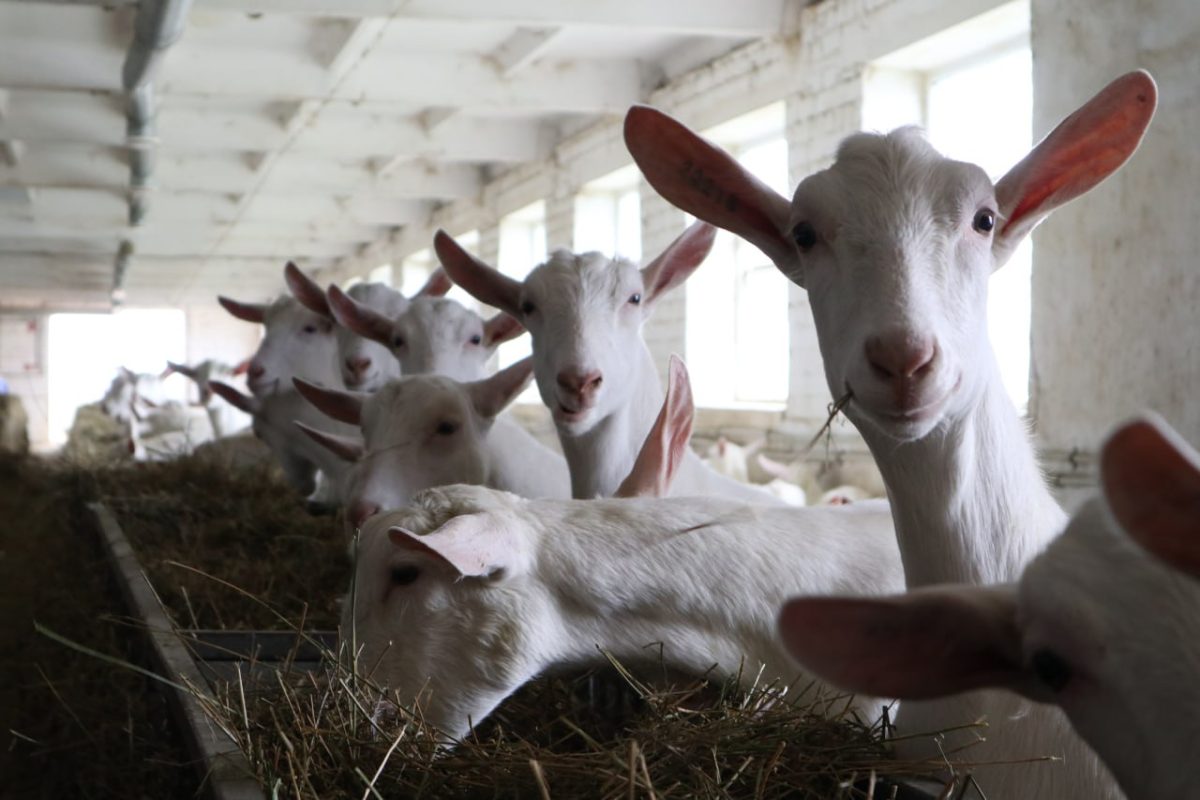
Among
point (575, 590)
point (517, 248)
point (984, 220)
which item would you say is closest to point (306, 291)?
point (575, 590)

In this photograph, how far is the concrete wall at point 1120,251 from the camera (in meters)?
4.78

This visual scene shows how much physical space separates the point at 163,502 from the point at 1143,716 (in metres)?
5.70

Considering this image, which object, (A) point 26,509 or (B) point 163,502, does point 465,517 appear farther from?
(A) point 26,509

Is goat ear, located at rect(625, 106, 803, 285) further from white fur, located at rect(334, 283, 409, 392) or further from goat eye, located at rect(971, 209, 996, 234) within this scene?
white fur, located at rect(334, 283, 409, 392)

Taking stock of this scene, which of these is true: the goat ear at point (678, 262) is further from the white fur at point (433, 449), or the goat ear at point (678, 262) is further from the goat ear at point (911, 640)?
the goat ear at point (911, 640)

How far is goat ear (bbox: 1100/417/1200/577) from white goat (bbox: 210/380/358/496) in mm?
5873

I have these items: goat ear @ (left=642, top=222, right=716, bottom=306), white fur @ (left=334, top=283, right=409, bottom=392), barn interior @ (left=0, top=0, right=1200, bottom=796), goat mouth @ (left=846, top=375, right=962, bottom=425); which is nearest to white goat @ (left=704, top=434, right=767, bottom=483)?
barn interior @ (left=0, top=0, right=1200, bottom=796)

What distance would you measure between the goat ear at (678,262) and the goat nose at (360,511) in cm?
106

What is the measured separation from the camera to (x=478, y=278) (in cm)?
406

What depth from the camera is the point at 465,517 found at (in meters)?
2.20

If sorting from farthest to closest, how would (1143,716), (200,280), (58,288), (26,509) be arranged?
(58,288) → (200,280) → (26,509) → (1143,716)

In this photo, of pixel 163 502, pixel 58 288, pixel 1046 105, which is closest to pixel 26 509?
pixel 163 502

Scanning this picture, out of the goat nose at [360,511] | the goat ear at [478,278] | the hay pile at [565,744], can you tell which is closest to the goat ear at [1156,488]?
the hay pile at [565,744]

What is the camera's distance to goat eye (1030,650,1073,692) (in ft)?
3.78
